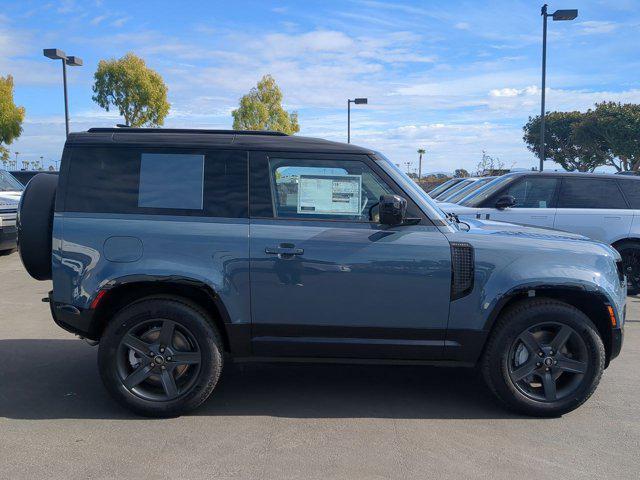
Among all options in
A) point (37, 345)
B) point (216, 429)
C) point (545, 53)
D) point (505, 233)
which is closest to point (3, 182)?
point (37, 345)

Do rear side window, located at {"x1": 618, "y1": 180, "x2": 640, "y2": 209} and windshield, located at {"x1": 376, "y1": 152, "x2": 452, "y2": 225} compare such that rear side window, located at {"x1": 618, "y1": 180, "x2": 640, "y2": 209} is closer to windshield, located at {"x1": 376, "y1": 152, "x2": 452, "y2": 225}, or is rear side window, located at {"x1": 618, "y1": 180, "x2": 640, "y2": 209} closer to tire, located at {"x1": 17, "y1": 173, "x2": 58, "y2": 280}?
windshield, located at {"x1": 376, "y1": 152, "x2": 452, "y2": 225}

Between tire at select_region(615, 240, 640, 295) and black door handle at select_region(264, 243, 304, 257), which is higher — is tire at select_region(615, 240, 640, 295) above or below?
below

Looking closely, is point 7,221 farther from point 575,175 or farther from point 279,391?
point 575,175

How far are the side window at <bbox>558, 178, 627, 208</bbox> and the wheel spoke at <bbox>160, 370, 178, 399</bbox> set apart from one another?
20.9ft

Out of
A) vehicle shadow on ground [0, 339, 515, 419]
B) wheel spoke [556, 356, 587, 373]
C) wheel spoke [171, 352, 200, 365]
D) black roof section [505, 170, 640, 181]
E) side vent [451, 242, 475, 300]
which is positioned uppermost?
black roof section [505, 170, 640, 181]

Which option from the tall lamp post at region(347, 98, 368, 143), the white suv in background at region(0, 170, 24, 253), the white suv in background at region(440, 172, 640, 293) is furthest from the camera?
the tall lamp post at region(347, 98, 368, 143)

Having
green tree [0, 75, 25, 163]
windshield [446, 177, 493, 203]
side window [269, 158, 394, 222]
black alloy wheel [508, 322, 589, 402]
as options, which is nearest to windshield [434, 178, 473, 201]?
windshield [446, 177, 493, 203]

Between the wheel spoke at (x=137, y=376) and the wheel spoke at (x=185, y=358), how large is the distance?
0.19 meters

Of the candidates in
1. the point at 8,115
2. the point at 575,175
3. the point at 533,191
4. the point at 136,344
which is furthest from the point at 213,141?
the point at 8,115

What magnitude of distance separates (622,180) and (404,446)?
6.60 m

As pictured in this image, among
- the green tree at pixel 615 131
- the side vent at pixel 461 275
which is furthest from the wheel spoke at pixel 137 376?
the green tree at pixel 615 131

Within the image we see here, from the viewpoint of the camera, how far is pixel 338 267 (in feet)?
12.5

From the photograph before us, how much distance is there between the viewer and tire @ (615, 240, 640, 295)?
26.6 feet

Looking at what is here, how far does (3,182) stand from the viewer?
12961mm
